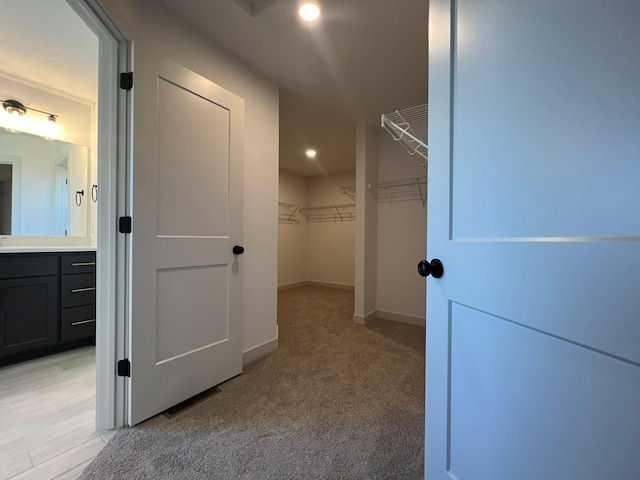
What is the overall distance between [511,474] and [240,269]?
169 centimetres

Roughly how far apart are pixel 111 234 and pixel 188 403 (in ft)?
3.58

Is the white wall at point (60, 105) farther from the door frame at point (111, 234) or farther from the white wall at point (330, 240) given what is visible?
the white wall at point (330, 240)

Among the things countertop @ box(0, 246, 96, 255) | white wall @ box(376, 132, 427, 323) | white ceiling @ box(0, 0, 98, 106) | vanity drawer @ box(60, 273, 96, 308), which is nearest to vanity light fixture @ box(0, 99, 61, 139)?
white ceiling @ box(0, 0, 98, 106)

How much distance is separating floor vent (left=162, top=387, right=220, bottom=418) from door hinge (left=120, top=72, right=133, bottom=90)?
181cm

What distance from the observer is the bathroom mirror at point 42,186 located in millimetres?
2248

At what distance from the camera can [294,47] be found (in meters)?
1.85

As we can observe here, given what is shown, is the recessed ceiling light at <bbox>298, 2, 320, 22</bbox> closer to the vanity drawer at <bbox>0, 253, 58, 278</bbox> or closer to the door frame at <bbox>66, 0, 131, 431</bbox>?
the door frame at <bbox>66, 0, 131, 431</bbox>

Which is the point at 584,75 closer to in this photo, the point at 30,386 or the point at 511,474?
the point at 511,474

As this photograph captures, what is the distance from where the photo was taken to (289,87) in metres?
2.34

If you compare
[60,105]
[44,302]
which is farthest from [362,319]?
[60,105]

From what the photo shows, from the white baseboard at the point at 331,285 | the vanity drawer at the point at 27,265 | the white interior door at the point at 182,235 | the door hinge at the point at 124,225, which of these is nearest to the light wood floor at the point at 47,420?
the white interior door at the point at 182,235

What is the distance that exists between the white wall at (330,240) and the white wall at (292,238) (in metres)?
0.15

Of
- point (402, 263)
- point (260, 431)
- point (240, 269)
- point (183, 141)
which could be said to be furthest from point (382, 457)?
point (402, 263)

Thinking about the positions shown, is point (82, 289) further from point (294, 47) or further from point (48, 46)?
point (294, 47)
